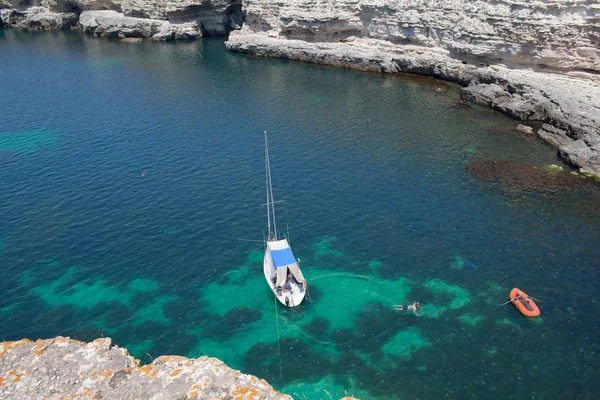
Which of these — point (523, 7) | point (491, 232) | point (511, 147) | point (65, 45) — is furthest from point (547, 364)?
point (65, 45)

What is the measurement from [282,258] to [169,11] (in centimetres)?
10621

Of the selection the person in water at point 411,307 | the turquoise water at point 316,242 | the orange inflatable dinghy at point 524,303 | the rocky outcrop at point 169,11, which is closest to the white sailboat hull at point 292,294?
the turquoise water at point 316,242

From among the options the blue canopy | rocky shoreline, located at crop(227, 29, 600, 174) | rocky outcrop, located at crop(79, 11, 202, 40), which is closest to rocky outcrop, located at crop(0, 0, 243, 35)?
rocky outcrop, located at crop(79, 11, 202, 40)

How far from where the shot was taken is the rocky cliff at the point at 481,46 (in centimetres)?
6386

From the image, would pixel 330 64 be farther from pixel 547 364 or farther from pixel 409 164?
pixel 547 364

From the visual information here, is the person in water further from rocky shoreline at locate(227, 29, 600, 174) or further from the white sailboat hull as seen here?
rocky shoreline at locate(227, 29, 600, 174)

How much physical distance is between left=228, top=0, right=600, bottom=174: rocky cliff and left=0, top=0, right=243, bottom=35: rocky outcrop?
20.1 meters

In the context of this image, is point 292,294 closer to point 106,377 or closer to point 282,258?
point 282,258

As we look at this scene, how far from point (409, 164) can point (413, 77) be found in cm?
3856

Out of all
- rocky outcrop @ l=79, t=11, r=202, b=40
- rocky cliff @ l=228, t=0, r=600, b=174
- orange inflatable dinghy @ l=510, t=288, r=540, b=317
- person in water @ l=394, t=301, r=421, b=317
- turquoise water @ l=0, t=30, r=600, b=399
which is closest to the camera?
turquoise water @ l=0, t=30, r=600, b=399

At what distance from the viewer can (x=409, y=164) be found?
190ft

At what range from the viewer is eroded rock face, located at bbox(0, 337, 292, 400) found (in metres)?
14.9

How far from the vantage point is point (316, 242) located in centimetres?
4388

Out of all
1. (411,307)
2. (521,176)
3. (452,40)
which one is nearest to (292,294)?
(411,307)
